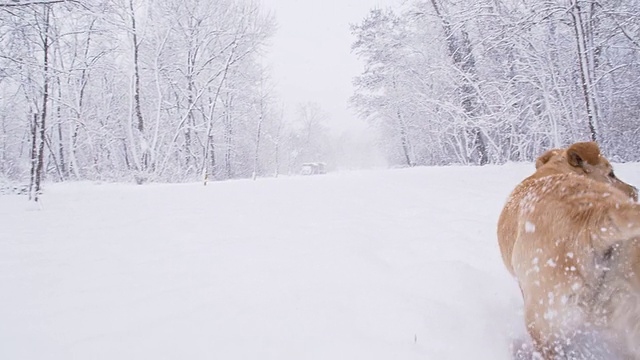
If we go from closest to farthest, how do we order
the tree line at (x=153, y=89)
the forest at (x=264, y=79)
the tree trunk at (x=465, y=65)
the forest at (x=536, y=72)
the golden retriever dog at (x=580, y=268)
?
the golden retriever dog at (x=580, y=268) → the forest at (x=536, y=72) → the forest at (x=264, y=79) → the tree trunk at (x=465, y=65) → the tree line at (x=153, y=89)

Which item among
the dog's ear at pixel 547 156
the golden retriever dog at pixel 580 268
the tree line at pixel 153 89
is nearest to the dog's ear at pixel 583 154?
the dog's ear at pixel 547 156

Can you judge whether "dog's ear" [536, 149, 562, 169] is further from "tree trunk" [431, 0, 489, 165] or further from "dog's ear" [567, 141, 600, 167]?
"tree trunk" [431, 0, 489, 165]

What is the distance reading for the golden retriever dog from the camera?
1004mm

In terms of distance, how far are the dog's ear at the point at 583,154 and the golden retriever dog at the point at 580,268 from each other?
55cm

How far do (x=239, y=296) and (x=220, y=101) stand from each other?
2327cm

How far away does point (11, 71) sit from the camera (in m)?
7.33

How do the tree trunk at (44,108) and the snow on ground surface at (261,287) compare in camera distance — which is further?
the tree trunk at (44,108)

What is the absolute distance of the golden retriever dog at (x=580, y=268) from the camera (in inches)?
39.5

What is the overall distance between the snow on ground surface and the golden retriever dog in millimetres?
479

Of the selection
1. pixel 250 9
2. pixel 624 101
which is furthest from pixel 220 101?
pixel 624 101

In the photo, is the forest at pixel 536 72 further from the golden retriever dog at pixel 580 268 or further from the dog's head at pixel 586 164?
the golden retriever dog at pixel 580 268

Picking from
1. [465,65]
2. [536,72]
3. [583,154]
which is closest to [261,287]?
[583,154]

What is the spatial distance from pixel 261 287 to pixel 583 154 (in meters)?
2.21

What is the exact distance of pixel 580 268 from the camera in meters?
1.07
